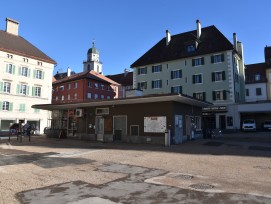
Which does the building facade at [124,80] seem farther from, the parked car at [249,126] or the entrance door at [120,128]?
the entrance door at [120,128]

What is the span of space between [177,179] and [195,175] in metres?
1.05

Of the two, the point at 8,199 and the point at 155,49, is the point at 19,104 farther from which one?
the point at 8,199

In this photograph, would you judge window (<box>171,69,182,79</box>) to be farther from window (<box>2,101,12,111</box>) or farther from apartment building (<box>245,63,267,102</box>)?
window (<box>2,101,12,111</box>)

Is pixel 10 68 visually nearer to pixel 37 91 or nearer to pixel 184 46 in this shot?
pixel 37 91

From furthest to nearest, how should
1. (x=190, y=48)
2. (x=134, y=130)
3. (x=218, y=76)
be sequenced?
(x=190, y=48)
(x=218, y=76)
(x=134, y=130)

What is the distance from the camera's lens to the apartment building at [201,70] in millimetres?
39594

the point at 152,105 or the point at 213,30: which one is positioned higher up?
the point at 213,30

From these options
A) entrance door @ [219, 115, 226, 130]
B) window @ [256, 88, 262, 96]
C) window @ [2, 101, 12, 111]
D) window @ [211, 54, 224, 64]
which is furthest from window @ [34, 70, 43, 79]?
window @ [256, 88, 262, 96]

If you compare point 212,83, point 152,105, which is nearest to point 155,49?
point 212,83

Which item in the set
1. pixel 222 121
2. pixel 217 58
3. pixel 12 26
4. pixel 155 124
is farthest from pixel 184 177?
pixel 12 26

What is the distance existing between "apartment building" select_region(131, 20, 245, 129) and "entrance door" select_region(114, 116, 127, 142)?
862 inches

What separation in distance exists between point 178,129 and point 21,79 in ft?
109

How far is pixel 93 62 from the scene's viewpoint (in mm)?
84875

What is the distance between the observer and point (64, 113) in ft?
93.8
